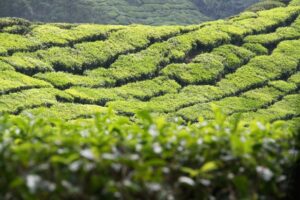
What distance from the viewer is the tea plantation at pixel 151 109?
3.79 meters

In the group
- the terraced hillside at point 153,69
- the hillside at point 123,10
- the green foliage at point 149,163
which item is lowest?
the hillside at point 123,10

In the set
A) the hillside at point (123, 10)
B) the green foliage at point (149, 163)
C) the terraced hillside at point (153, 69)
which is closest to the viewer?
the green foliage at point (149, 163)

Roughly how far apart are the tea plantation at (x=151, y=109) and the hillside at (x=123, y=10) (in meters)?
24.9

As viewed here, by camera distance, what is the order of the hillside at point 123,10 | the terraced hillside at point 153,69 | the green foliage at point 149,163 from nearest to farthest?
the green foliage at point 149,163, the terraced hillside at point 153,69, the hillside at point 123,10

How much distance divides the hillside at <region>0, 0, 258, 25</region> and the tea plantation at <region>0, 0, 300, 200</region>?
81.7ft

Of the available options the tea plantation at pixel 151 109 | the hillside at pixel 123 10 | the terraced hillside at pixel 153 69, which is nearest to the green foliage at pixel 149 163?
the tea plantation at pixel 151 109

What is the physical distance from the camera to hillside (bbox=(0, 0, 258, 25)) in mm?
60938

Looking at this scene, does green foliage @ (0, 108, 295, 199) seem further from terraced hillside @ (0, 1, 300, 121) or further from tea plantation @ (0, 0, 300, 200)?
terraced hillside @ (0, 1, 300, 121)

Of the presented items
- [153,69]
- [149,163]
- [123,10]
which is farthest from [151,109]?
[123,10]

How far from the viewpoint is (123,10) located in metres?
71.8

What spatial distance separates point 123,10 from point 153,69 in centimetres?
4031

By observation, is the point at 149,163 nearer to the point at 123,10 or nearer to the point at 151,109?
the point at 151,109

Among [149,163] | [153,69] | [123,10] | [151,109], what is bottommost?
[123,10]

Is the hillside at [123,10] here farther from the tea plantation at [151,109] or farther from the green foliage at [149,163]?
the green foliage at [149,163]
